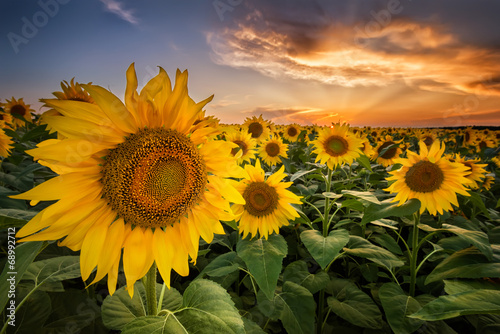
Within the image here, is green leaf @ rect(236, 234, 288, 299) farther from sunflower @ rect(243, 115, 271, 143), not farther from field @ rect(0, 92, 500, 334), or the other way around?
sunflower @ rect(243, 115, 271, 143)

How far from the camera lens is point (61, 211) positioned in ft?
3.47

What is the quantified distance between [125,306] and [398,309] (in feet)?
7.09

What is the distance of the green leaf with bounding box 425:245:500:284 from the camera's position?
5.89ft

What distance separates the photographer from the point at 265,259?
2.11 m

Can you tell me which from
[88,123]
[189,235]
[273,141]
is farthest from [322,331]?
[273,141]

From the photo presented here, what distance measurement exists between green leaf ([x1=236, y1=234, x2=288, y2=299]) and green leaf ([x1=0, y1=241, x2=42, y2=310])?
52.7 inches

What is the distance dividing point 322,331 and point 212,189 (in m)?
2.24

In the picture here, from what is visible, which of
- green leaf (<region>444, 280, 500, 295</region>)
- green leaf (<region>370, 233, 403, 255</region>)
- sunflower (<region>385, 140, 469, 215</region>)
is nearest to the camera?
green leaf (<region>444, 280, 500, 295</region>)

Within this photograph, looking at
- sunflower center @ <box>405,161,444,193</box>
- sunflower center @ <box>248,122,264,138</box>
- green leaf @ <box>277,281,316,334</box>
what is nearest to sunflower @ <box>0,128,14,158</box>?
green leaf @ <box>277,281,316,334</box>

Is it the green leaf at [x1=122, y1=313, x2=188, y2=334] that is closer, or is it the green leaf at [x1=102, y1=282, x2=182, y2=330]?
the green leaf at [x1=122, y1=313, x2=188, y2=334]

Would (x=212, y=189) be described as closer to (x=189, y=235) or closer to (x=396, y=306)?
(x=189, y=235)

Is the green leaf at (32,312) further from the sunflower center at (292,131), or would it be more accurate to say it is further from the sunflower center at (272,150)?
the sunflower center at (292,131)

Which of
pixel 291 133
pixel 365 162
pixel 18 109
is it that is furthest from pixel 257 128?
pixel 18 109

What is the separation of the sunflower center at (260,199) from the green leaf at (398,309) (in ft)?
4.31
